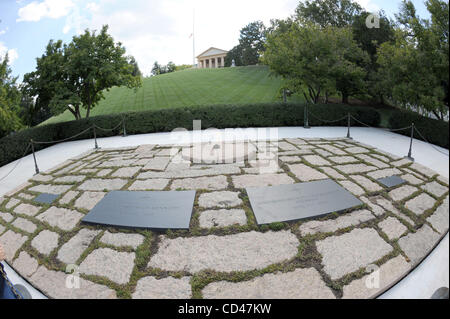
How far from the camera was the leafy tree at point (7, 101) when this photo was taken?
742 cm

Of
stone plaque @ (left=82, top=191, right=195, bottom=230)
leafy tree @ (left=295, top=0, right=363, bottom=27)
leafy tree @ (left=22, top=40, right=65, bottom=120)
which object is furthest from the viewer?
leafy tree @ (left=295, top=0, right=363, bottom=27)

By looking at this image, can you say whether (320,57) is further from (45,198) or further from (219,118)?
(45,198)

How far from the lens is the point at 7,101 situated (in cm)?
777

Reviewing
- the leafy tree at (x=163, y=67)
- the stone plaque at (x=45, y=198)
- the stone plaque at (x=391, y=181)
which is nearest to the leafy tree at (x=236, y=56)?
the leafy tree at (x=163, y=67)

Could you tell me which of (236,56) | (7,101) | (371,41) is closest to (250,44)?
(236,56)

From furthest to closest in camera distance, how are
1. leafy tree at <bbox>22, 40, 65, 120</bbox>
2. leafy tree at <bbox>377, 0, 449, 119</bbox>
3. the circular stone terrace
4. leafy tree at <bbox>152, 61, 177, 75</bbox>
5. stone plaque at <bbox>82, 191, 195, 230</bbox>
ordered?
leafy tree at <bbox>152, 61, 177, 75</bbox> → leafy tree at <bbox>22, 40, 65, 120</bbox> → stone plaque at <bbox>82, 191, 195, 230</bbox> → the circular stone terrace → leafy tree at <bbox>377, 0, 449, 119</bbox>

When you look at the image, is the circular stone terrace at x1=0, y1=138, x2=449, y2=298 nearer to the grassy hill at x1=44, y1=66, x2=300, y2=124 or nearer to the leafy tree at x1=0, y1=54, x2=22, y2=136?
the leafy tree at x1=0, y1=54, x2=22, y2=136

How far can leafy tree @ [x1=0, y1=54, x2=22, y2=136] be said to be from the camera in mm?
7422

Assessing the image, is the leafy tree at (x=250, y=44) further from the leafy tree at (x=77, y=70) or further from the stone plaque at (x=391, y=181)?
the stone plaque at (x=391, y=181)

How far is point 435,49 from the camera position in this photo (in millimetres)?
2363

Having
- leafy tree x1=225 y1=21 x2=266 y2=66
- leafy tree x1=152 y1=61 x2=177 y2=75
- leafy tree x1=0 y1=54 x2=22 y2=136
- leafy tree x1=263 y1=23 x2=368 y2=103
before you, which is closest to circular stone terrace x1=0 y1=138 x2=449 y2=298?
leafy tree x1=0 y1=54 x2=22 y2=136

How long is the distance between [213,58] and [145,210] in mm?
58081

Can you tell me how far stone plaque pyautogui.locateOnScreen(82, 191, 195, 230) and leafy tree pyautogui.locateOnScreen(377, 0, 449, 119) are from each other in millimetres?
2708

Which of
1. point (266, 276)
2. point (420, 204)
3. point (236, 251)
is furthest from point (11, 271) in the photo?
point (420, 204)
